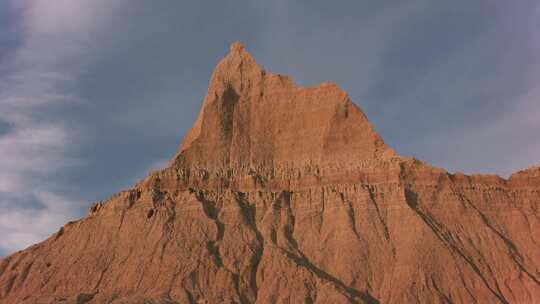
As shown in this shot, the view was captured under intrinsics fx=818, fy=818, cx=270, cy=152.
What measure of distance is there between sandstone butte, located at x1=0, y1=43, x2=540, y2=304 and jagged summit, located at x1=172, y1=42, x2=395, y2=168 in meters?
0.13

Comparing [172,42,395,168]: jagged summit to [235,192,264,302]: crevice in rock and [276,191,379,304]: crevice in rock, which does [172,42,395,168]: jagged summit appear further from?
[276,191,379,304]: crevice in rock

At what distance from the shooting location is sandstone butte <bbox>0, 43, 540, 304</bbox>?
6994 centimetres

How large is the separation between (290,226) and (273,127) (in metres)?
13.3

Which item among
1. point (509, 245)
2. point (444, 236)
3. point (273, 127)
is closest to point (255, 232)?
Result: point (273, 127)

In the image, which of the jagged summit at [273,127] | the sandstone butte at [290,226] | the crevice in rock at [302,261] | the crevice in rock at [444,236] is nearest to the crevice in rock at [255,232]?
the sandstone butte at [290,226]

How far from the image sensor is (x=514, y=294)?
6988cm

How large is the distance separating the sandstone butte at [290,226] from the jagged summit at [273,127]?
0.13m

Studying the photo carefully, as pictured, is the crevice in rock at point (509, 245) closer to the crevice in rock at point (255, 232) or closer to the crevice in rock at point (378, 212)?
the crevice in rock at point (378, 212)

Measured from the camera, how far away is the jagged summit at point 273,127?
8275cm

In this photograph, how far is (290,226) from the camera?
77.4 metres

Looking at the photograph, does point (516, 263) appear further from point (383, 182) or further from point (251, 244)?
point (251, 244)

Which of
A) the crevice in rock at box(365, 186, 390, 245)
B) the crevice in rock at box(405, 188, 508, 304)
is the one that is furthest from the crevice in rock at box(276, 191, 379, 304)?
the crevice in rock at box(405, 188, 508, 304)

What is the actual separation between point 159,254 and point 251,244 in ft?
27.4

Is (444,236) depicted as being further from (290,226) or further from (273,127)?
(273,127)
